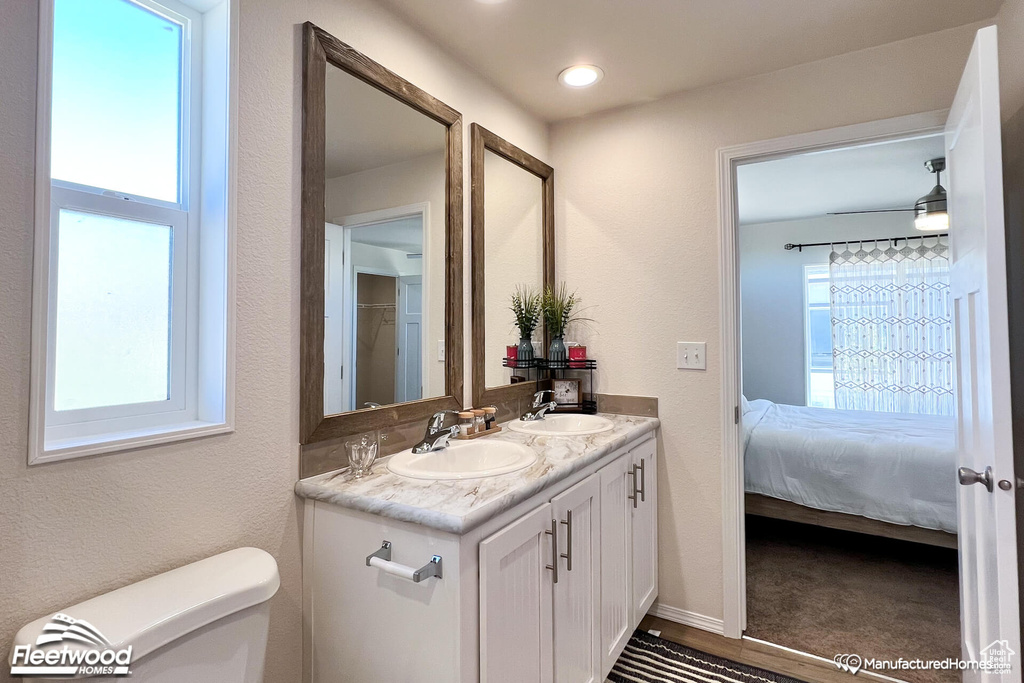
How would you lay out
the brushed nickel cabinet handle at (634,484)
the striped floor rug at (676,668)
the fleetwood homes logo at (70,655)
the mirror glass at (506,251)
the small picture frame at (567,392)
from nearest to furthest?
the fleetwood homes logo at (70,655) < the striped floor rug at (676,668) < the brushed nickel cabinet handle at (634,484) < the mirror glass at (506,251) < the small picture frame at (567,392)

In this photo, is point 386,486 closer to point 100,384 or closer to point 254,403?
point 254,403

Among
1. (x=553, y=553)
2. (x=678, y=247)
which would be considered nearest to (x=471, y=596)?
(x=553, y=553)

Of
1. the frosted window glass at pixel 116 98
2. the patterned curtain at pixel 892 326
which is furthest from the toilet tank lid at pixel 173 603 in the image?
the patterned curtain at pixel 892 326

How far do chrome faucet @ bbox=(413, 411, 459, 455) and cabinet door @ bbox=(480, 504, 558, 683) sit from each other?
0.44 metres

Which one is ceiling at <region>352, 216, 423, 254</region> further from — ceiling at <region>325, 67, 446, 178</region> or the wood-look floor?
the wood-look floor

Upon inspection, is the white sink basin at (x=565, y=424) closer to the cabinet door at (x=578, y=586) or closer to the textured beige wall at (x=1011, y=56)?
the cabinet door at (x=578, y=586)

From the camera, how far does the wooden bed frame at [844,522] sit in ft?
8.93

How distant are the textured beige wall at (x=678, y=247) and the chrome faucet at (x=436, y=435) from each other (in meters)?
1.01

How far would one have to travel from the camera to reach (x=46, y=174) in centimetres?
97

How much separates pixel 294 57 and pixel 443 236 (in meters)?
0.72

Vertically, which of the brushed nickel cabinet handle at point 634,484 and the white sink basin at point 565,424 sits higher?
the white sink basin at point 565,424

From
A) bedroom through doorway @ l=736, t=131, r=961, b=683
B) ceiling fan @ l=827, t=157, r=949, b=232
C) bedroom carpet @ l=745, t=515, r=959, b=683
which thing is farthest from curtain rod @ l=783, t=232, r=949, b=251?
bedroom carpet @ l=745, t=515, r=959, b=683

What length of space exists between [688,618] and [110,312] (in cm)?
238

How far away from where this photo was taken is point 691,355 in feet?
7.34
